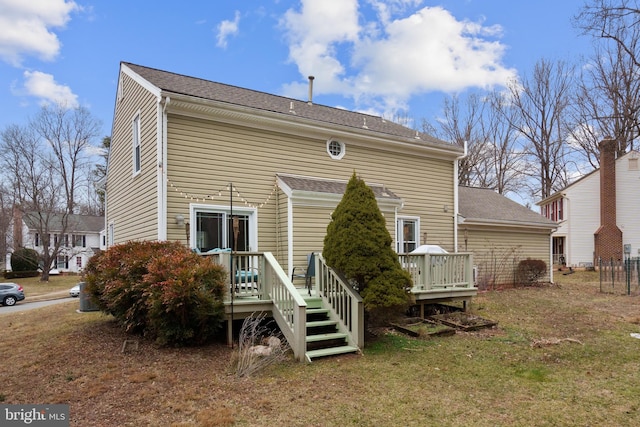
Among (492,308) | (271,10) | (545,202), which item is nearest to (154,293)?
(492,308)

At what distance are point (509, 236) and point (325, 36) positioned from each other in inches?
446

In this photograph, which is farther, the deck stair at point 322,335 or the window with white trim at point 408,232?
the window with white trim at point 408,232

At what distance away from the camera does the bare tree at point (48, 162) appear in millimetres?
31578

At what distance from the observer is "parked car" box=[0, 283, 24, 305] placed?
2012cm

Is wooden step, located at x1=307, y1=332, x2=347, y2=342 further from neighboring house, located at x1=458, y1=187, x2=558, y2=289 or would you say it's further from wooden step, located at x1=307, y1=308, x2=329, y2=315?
neighboring house, located at x1=458, y1=187, x2=558, y2=289

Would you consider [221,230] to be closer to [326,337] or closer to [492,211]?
[326,337]

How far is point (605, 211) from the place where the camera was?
86.5ft

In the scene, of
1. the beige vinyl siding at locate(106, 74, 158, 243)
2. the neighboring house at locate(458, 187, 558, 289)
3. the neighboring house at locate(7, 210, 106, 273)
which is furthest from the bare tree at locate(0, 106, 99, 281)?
the neighboring house at locate(458, 187, 558, 289)

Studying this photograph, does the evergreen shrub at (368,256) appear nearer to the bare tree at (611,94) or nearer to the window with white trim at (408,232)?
the window with white trim at (408,232)

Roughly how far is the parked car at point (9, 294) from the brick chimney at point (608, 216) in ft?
108

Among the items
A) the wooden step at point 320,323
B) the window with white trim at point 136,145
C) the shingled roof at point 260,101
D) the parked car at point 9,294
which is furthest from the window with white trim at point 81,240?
the wooden step at point 320,323

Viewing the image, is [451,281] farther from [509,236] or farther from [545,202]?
[545,202]

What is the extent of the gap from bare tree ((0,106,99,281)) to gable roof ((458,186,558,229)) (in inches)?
1152

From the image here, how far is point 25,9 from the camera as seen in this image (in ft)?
42.2
